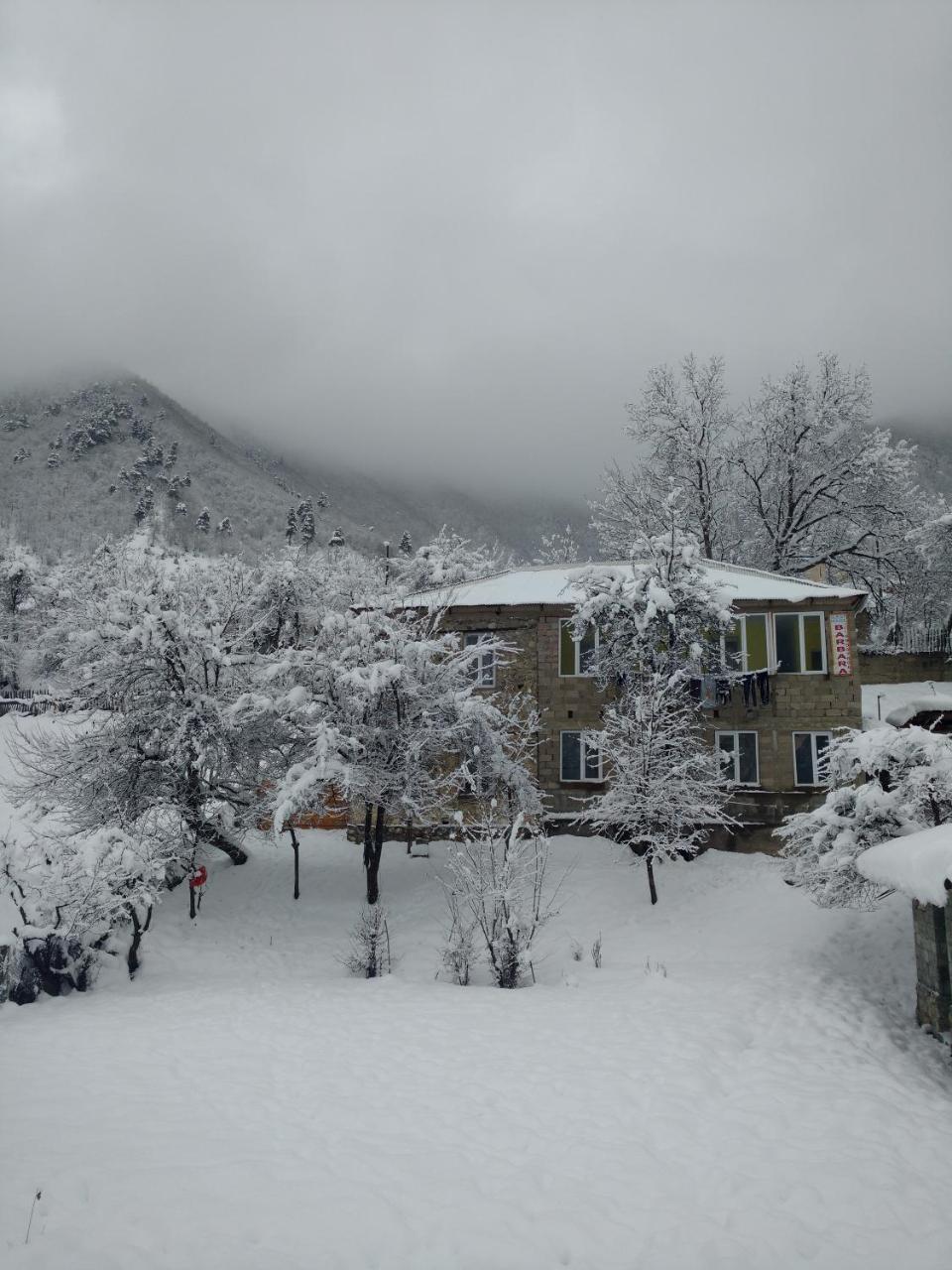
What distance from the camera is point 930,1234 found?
Answer: 7359 millimetres

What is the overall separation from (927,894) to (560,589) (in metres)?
16.2

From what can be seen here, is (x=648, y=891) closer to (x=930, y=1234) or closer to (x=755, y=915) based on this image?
(x=755, y=915)

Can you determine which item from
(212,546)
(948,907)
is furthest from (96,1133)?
(212,546)

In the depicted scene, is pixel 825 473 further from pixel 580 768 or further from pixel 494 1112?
pixel 494 1112

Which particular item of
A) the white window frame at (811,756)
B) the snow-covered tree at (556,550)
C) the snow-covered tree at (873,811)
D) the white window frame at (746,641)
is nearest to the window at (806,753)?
the white window frame at (811,756)

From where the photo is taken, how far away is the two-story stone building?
23.2 metres

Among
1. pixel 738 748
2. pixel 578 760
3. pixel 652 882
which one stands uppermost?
pixel 738 748

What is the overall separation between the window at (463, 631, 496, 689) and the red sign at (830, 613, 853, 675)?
1047cm

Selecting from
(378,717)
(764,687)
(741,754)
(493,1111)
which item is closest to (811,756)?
(741,754)

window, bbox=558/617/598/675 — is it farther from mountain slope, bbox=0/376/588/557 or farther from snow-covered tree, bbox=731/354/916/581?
mountain slope, bbox=0/376/588/557

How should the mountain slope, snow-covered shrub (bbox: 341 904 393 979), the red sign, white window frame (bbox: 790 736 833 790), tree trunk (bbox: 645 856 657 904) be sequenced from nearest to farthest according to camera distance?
snow-covered shrub (bbox: 341 904 393 979) → tree trunk (bbox: 645 856 657 904) → white window frame (bbox: 790 736 833 790) → the red sign → the mountain slope

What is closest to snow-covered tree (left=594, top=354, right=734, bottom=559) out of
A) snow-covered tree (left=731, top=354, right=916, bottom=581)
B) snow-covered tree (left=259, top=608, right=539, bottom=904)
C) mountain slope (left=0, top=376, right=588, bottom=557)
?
snow-covered tree (left=731, top=354, right=916, bottom=581)

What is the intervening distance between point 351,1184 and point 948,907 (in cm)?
984

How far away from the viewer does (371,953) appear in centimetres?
1606
